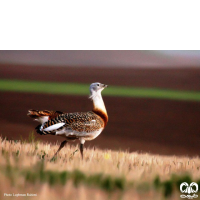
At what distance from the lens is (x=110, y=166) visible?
90.7 inches

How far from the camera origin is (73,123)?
2.62 m

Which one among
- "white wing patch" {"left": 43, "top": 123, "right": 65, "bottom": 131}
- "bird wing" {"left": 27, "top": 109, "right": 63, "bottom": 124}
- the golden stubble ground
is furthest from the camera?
"bird wing" {"left": 27, "top": 109, "right": 63, "bottom": 124}

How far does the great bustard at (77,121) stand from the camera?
260 centimetres

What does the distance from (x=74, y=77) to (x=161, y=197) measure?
1404 millimetres

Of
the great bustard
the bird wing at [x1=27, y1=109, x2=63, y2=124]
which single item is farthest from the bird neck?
the bird wing at [x1=27, y1=109, x2=63, y2=124]

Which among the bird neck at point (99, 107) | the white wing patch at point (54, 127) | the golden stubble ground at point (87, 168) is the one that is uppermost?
the bird neck at point (99, 107)

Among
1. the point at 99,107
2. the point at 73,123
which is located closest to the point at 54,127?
the point at 73,123

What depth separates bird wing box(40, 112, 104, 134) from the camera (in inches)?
102

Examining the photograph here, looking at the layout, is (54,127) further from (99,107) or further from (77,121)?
(99,107)

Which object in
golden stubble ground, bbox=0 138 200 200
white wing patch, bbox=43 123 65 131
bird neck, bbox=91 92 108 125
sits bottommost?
golden stubble ground, bbox=0 138 200 200

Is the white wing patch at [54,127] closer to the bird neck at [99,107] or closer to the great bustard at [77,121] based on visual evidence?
the great bustard at [77,121]

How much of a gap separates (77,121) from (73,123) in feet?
0.14

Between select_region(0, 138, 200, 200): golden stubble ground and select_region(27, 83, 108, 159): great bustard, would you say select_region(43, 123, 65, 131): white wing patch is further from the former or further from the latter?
select_region(0, 138, 200, 200): golden stubble ground

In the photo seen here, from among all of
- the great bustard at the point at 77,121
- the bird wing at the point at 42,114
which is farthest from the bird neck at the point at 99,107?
the bird wing at the point at 42,114
